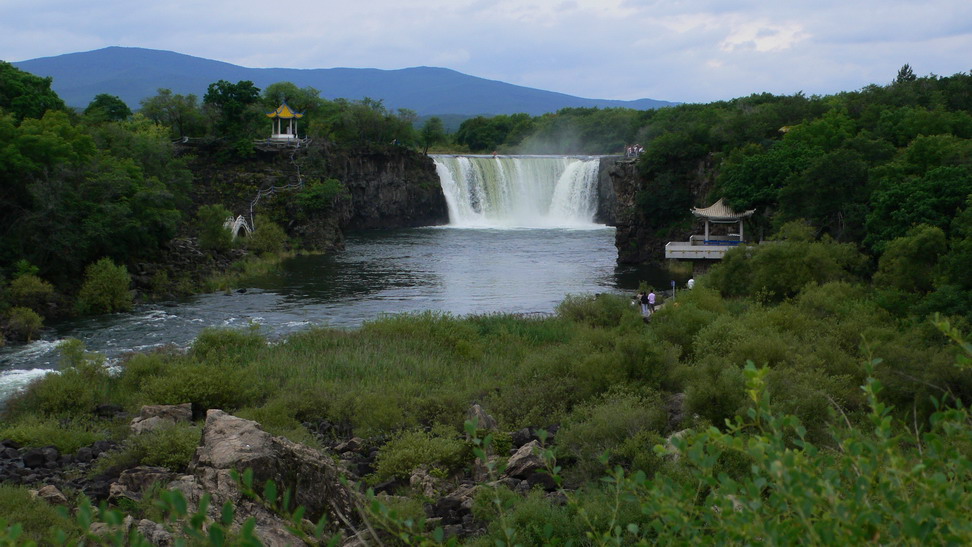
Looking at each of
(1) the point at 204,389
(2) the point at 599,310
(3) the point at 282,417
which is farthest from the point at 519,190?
(3) the point at 282,417

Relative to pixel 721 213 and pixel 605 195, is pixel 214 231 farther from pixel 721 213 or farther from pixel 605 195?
pixel 605 195


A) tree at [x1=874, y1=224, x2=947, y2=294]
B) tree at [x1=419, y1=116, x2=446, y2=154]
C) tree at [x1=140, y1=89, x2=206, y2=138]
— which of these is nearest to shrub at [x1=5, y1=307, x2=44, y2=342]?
tree at [x1=874, y1=224, x2=947, y2=294]

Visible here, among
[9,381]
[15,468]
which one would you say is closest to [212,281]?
[9,381]

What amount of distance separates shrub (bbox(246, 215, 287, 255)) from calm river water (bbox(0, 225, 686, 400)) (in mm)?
1598

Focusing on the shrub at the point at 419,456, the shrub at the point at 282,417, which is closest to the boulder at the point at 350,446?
the shrub at the point at 282,417

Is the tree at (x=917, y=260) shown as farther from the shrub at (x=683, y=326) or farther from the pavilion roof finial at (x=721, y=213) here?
the pavilion roof finial at (x=721, y=213)

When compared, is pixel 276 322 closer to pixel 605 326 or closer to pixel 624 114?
pixel 605 326

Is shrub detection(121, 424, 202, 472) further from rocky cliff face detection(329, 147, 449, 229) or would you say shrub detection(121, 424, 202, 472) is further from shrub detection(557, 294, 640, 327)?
rocky cliff face detection(329, 147, 449, 229)

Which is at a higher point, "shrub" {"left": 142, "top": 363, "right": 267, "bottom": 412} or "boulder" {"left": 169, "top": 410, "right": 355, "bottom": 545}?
"boulder" {"left": 169, "top": 410, "right": 355, "bottom": 545}

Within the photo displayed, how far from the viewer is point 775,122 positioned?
46.4 meters

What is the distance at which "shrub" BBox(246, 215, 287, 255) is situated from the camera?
4553 cm

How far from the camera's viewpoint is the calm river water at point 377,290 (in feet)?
82.2

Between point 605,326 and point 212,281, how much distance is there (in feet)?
59.8

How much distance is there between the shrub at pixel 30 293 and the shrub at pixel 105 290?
116 centimetres
